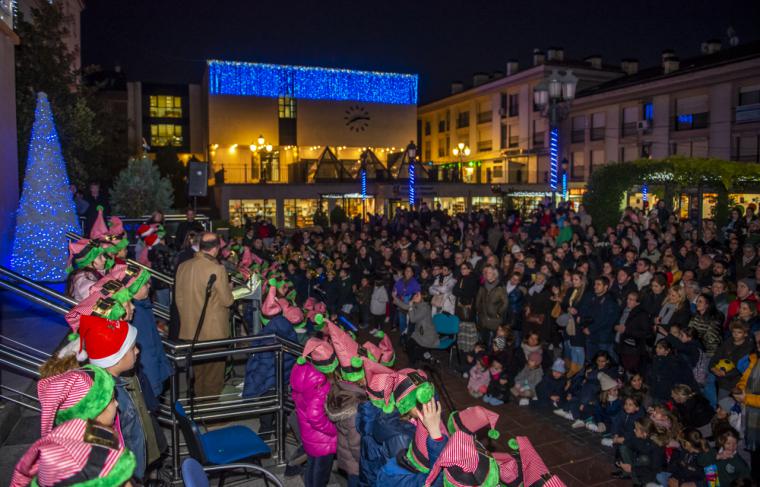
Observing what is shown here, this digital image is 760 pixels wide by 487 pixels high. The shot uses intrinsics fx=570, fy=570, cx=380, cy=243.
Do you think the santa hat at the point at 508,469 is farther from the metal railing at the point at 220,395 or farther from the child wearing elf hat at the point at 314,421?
the metal railing at the point at 220,395

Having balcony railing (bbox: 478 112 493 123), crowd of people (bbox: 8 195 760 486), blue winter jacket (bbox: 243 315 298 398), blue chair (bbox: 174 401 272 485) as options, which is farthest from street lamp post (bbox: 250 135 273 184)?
blue chair (bbox: 174 401 272 485)

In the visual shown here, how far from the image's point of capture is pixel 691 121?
3275 cm

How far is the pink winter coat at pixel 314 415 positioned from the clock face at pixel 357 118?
37.3 m

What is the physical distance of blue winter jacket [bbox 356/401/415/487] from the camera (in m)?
3.40

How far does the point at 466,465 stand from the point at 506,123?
44953mm

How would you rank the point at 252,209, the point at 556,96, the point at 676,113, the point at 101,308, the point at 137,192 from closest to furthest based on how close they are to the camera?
1. the point at 101,308
2. the point at 556,96
3. the point at 137,192
4. the point at 252,209
5. the point at 676,113

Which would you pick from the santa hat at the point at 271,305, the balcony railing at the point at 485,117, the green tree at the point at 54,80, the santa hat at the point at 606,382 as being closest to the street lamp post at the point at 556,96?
the santa hat at the point at 606,382

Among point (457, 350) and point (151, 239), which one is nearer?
point (457, 350)

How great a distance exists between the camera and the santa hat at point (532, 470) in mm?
2873

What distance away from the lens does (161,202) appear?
1988 cm

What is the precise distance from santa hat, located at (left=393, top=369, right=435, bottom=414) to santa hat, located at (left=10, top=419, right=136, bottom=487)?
4.17 ft

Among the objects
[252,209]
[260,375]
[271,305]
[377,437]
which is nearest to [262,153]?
[252,209]

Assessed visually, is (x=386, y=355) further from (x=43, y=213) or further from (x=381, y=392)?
(x=43, y=213)

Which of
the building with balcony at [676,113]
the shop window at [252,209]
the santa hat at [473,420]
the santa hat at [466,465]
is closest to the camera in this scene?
the santa hat at [466,465]
